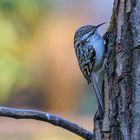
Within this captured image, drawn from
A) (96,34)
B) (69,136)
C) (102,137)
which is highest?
(96,34)

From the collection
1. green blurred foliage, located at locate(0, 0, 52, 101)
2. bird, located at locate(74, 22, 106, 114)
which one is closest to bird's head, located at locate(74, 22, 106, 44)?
bird, located at locate(74, 22, 106, 114)

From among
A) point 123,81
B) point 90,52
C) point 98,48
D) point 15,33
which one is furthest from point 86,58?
point 15,33

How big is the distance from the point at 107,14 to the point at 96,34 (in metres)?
11.9

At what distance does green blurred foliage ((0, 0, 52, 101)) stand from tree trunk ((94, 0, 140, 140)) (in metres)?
11.5

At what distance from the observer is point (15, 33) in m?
16.2

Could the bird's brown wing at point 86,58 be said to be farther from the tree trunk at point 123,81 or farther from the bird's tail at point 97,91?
the tree trunk at point 123,81

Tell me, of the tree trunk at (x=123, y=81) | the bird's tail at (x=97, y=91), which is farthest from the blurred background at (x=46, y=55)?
the tree trunk at (x=123, y=81)

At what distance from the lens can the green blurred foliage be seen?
15.0 m

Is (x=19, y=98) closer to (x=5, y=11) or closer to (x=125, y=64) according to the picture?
(x=5, y=11)

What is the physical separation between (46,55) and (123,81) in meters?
15.1

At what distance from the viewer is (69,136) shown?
1146 centimetres

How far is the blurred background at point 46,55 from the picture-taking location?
15.6m

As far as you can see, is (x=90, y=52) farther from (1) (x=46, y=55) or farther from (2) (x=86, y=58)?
(1) (x=46, y=55)

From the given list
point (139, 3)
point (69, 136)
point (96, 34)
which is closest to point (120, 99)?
point (139, 3)
